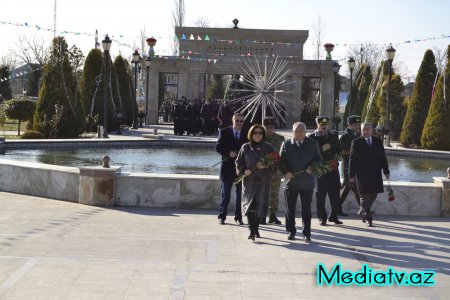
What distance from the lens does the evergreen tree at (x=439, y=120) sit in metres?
23.9

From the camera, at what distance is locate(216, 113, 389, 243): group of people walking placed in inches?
326

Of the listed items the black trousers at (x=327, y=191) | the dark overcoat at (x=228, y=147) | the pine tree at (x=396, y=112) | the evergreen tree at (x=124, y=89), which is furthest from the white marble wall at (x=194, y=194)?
the evergreen tree at (x=124, y=89)

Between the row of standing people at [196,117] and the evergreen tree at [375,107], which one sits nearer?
the row of standing people at [196,117]

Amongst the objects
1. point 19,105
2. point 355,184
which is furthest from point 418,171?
point 19,105

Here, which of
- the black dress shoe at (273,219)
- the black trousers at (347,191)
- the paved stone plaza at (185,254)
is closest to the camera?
the paved stone plaza at (185,254)

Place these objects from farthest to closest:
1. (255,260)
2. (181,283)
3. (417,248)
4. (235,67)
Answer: (235,67), (417,248), (255,260), (181,283)

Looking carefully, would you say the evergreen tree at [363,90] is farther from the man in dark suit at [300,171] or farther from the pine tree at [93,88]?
the man in dark suit at [300,171]

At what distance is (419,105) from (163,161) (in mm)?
12668

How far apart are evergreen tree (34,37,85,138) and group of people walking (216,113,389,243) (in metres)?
15.1

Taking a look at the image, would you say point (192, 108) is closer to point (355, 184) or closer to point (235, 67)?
point (235, 67)

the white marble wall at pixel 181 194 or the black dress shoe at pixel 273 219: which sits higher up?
the white marble wall at pixel 181 194

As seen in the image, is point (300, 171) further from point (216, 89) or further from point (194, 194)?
point (216, 89)

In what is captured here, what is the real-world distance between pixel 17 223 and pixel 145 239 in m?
2.05

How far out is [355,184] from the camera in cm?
1013
